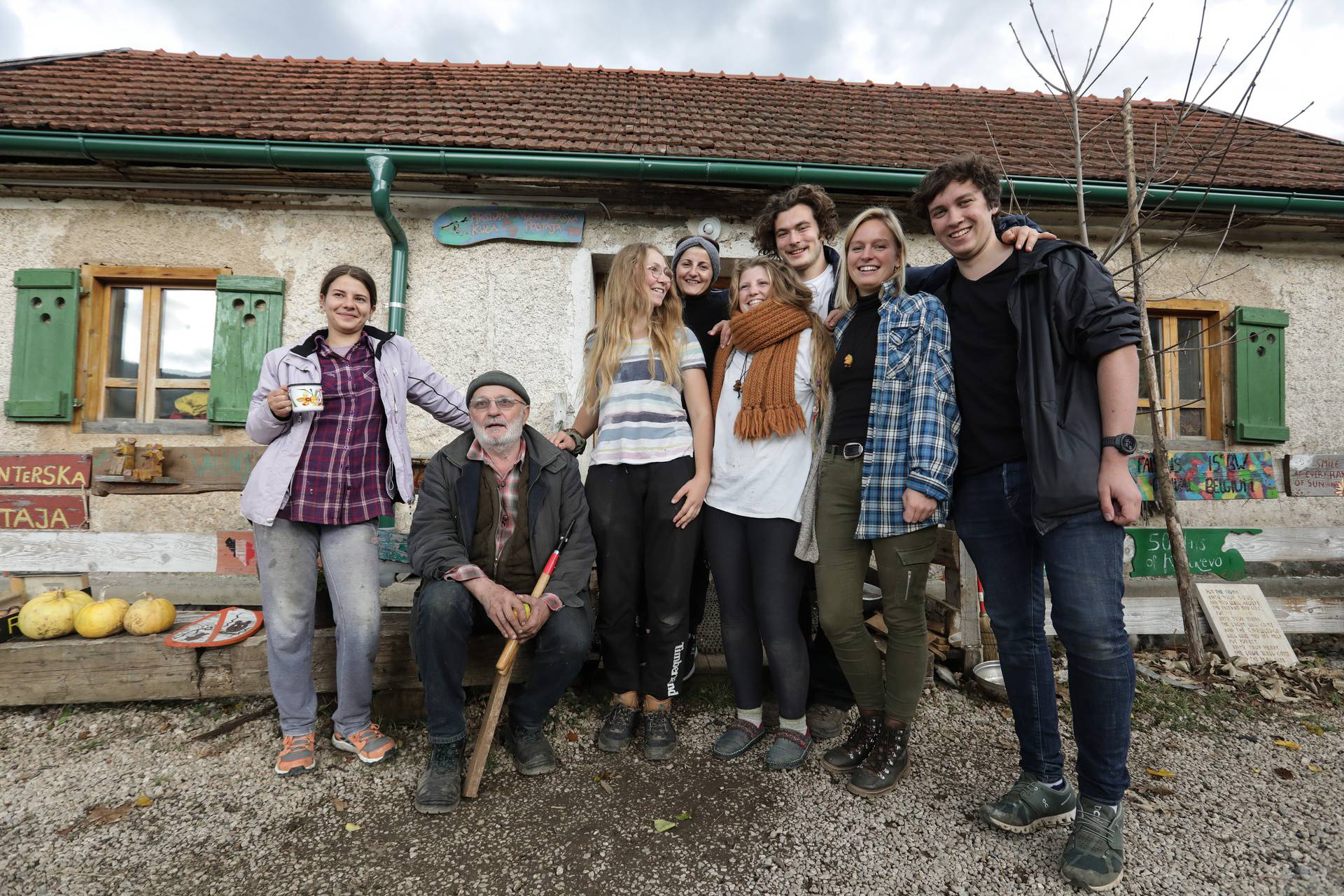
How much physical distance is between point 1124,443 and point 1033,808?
48.2 inches

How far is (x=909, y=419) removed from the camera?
2.05 metres

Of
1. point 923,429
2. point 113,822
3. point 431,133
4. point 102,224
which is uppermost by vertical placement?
point 431,133

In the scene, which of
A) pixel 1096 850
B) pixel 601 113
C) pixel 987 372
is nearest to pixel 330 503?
pixel 987 372

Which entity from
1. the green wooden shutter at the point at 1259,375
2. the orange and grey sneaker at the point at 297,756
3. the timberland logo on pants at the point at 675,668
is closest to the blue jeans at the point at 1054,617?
the timberland logo on pants at the point at 675,668

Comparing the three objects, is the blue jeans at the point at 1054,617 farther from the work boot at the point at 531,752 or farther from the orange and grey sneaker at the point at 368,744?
the orange and grey sneaker at the point at 368,744

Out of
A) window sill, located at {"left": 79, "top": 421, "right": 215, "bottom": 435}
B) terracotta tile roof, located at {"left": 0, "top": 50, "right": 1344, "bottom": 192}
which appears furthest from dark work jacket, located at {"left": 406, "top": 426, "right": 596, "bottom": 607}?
window sill, located at {"left": 79, "top": 421, "right": 215, "bottom": 435}

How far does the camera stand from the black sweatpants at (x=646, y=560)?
8.01 feet

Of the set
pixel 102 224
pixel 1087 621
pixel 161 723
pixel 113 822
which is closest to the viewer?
pixel 1087 621

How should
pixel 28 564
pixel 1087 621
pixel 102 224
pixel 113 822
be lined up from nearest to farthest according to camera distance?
pixel 1087 621 → pixel 113 822 → pixel 28 564 → pixel 102 224

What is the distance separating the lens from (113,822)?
2090mm

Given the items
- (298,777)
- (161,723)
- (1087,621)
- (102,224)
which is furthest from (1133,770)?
(102,224)

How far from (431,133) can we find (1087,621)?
4935mm

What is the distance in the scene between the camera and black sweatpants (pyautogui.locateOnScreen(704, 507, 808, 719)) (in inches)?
91.1

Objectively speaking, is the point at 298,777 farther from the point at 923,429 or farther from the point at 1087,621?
the point at 1087,621
